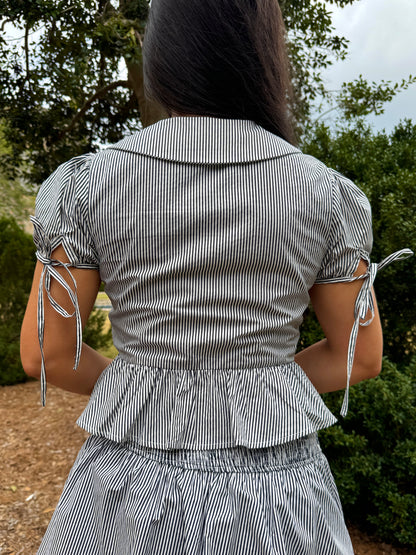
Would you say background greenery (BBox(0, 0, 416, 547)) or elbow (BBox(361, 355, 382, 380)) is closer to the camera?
elbow (BBox(361, 355, 382, 380))

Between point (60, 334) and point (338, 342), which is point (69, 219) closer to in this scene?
point (60, 334)

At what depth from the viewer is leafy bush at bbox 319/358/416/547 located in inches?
112

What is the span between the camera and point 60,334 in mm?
1143

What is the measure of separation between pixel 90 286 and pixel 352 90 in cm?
432

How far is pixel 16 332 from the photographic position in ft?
20.5

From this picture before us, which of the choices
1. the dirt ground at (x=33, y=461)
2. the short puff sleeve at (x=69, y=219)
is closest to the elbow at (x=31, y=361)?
the short puff sleeve at (x=69, y=219)

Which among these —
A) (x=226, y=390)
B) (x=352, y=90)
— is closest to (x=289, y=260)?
(x=226, y=390)

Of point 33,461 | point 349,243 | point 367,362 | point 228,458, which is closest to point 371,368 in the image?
point 367,362

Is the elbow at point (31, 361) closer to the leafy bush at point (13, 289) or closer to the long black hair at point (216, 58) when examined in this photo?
the long black hair at point (216, 58)

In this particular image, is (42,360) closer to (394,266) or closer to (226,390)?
(226,390)

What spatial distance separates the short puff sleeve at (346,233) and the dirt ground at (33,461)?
97.9 inches

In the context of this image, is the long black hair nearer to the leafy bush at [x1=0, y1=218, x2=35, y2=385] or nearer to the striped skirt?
the striped skirt

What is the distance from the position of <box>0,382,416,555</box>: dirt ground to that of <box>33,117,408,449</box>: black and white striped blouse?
97.8 inches

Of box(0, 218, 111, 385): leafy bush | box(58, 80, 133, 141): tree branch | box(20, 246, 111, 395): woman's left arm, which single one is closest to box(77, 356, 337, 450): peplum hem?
box(20, 246, 111, 395): woman's left arm
